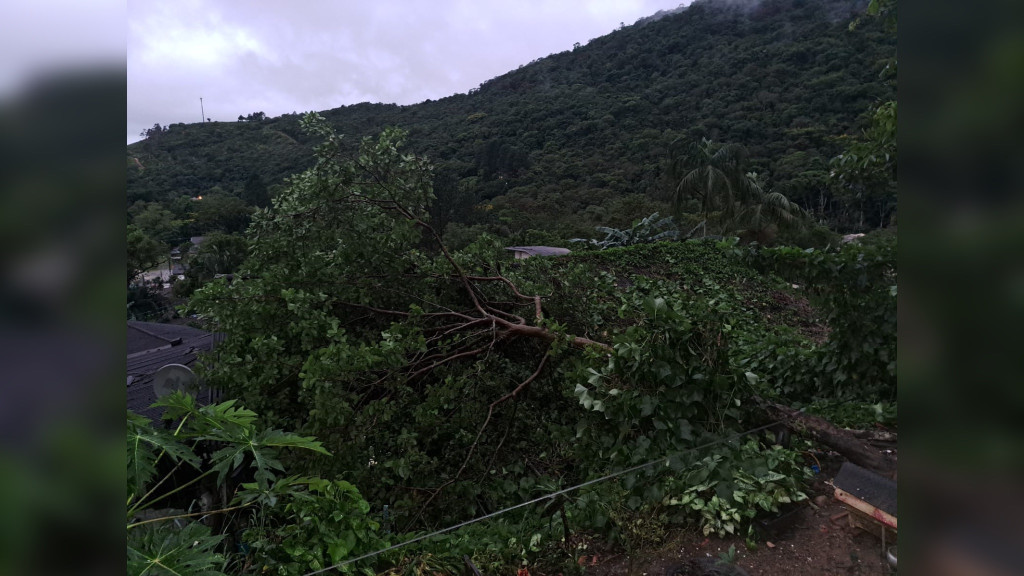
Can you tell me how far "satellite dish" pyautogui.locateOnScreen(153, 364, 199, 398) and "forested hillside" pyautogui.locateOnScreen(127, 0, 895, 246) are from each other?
385 inches

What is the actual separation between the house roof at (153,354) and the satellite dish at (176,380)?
0.17m

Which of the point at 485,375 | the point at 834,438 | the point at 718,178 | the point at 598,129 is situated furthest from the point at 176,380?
the point at 598,129

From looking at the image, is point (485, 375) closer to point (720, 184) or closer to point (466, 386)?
point (466, 386)

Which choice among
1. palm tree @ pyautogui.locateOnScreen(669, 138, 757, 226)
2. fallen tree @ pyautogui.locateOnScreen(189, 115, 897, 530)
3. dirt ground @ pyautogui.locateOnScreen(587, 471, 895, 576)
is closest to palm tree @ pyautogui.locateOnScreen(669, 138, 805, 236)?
palm tree @ pyautogui.locateOnScreen(669, 138, 757, 226)

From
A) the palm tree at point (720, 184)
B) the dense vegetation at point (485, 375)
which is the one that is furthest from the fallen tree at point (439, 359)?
the palm tree at point (720, 184)

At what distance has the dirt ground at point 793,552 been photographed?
1.62 metres

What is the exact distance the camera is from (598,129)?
3809cm

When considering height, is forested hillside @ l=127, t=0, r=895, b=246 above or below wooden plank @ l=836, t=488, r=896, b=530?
above

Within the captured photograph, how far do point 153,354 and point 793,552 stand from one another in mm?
6559

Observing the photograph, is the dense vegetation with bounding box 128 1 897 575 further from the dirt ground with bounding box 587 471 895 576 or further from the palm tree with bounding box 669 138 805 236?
the palm tree with bounding box 669 138 805 236

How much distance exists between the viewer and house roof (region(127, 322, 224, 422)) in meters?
4.61

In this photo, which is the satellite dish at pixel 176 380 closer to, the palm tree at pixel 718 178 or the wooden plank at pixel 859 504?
the wooden plank at pixel 859 504
